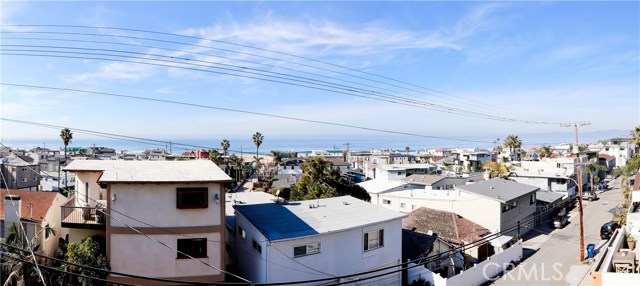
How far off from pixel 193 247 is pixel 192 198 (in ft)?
6.32

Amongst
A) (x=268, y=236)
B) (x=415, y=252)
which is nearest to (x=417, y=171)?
(x=415, y=252)

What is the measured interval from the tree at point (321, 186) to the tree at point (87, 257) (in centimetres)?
1576

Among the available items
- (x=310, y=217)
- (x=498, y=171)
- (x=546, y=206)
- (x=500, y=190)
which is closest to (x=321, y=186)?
(x=310, y=217)

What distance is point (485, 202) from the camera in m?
32.6

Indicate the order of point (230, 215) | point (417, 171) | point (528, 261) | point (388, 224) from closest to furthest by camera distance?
point (388, 224)
point (230, 215)
point (528, 261)
point (417, 171)

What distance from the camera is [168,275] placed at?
1546 cm

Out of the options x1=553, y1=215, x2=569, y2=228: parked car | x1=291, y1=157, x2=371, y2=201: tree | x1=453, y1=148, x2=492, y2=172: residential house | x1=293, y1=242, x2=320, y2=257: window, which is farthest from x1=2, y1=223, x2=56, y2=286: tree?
x1=453, y1=148, x2=492, y2=172: residential house

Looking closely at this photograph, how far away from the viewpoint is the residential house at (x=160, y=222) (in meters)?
15.2

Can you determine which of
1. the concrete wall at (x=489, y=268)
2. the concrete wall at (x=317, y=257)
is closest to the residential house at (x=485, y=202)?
the concrete wall at (x=489, y=268)

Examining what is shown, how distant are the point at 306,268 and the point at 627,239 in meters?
20.0

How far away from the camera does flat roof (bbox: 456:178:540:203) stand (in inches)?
1299

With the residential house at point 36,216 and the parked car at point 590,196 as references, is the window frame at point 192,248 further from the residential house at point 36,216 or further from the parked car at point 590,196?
the parked car at point 590,196

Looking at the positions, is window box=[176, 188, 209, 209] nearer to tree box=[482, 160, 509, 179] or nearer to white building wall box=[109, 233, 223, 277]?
white building wall box=[109, 233, 223, 277]

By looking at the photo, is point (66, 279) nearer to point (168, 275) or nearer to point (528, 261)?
point (168, 275)
